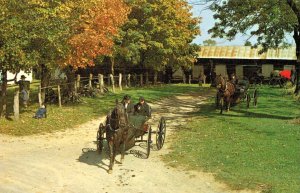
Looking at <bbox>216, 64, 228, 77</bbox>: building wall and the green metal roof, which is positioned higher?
the green metal roof

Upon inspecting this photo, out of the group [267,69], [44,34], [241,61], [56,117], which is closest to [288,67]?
[267,69]

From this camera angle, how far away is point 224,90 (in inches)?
890

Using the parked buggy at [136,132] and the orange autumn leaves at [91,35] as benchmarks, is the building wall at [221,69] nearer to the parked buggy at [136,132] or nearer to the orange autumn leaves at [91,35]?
the orange autumn leaves at [91,35]

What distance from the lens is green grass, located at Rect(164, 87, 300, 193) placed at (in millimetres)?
11375

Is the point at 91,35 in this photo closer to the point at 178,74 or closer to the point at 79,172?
the point at 79,172

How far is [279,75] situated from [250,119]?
1038 inches

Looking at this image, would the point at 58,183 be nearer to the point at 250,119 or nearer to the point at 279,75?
the point at 250,119

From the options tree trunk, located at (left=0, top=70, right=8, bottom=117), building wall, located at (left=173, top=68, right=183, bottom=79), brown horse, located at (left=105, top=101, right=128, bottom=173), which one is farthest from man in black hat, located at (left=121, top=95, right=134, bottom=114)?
building wall, located at (left=173, top=68, right=183, bottom=79)

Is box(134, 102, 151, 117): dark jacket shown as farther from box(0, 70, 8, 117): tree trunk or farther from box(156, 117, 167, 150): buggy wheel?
box(0, 70, 8, 117): tree trunk

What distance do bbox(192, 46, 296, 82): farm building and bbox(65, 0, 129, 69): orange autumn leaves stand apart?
29949 mm

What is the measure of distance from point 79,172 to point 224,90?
12.2m

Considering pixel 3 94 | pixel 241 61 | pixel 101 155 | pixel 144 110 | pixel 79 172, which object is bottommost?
pixel 79 172

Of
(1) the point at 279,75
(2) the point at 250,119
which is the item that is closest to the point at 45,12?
(2) the point at 250,119

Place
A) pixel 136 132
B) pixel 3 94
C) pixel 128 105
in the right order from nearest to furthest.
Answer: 1. pixel 136 132
2. pixel 128 105
3. pixel 3 94
